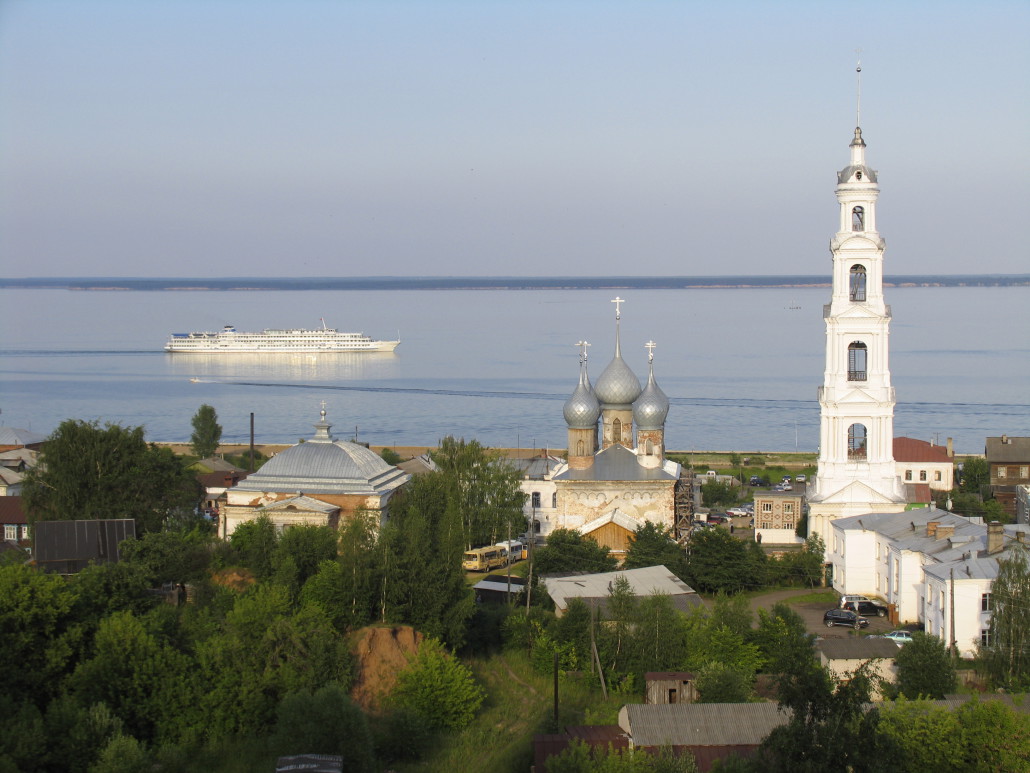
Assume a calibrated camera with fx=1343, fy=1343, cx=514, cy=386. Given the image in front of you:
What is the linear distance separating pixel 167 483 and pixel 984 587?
40.5ft

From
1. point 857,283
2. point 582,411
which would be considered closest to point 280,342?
point 582,411

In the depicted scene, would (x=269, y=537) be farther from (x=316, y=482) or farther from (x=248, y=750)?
(x=248, y=750)

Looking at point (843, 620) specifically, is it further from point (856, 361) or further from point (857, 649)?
point (856, 361)

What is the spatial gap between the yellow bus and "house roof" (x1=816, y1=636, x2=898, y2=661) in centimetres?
769

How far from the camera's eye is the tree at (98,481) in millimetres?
20688

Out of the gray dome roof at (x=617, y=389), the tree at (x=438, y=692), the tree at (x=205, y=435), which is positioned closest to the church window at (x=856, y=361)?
the gray dome roof at (x=617, y=389)

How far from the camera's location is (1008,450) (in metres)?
31.9

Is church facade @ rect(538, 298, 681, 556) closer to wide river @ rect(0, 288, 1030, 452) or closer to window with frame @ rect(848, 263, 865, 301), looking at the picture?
window with frame @ rect(848, 263, 865, 301)

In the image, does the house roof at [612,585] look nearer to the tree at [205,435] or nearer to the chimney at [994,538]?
the chimney at [994,538]

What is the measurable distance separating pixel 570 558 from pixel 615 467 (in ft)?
12.3

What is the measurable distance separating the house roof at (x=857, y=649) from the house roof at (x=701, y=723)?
2.74m

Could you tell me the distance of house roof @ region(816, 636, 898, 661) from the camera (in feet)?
53.6

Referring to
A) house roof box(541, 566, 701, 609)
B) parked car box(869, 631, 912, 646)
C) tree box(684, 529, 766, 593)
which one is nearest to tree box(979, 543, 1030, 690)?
parked car box(869, 631, 912, 646)

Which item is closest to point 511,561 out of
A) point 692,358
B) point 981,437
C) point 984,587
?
point 984,587
